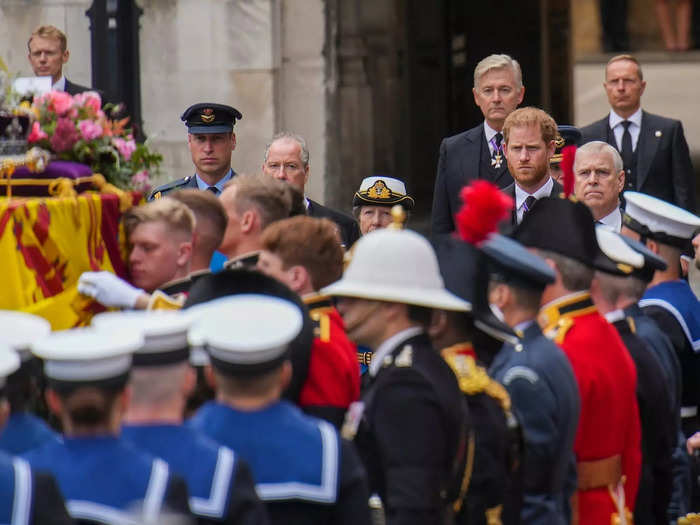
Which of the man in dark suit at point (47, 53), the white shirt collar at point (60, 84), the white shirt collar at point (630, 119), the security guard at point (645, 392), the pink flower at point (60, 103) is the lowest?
the security guard at point (645, 392)

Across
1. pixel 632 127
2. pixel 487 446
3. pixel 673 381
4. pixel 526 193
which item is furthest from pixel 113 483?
pixel 632 127

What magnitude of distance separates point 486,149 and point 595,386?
393 centimetres

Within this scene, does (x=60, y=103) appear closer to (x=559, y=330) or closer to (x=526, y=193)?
(x=559, y=330)

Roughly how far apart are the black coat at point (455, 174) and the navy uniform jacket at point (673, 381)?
275 centimetres

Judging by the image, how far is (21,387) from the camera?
13.6 feet

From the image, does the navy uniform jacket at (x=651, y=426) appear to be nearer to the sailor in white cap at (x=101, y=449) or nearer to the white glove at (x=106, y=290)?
the white glove at (x=106, y=290)

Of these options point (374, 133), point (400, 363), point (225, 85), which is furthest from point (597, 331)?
point (374, 133)

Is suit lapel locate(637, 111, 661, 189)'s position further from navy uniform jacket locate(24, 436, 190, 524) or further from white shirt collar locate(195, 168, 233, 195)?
navy uniform jacket locate(24, 436, 190, 524)

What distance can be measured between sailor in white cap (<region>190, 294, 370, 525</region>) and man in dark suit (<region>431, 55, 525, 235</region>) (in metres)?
4.96

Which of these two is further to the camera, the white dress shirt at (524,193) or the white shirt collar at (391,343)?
the white dress shirt at (524,193)

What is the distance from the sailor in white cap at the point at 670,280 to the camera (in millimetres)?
6961

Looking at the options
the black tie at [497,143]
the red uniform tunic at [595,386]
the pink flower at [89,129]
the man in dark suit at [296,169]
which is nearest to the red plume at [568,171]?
the red uniform tunic at [595,386]

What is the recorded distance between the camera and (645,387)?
5906 mm

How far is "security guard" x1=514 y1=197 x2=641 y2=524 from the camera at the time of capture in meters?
5.44
